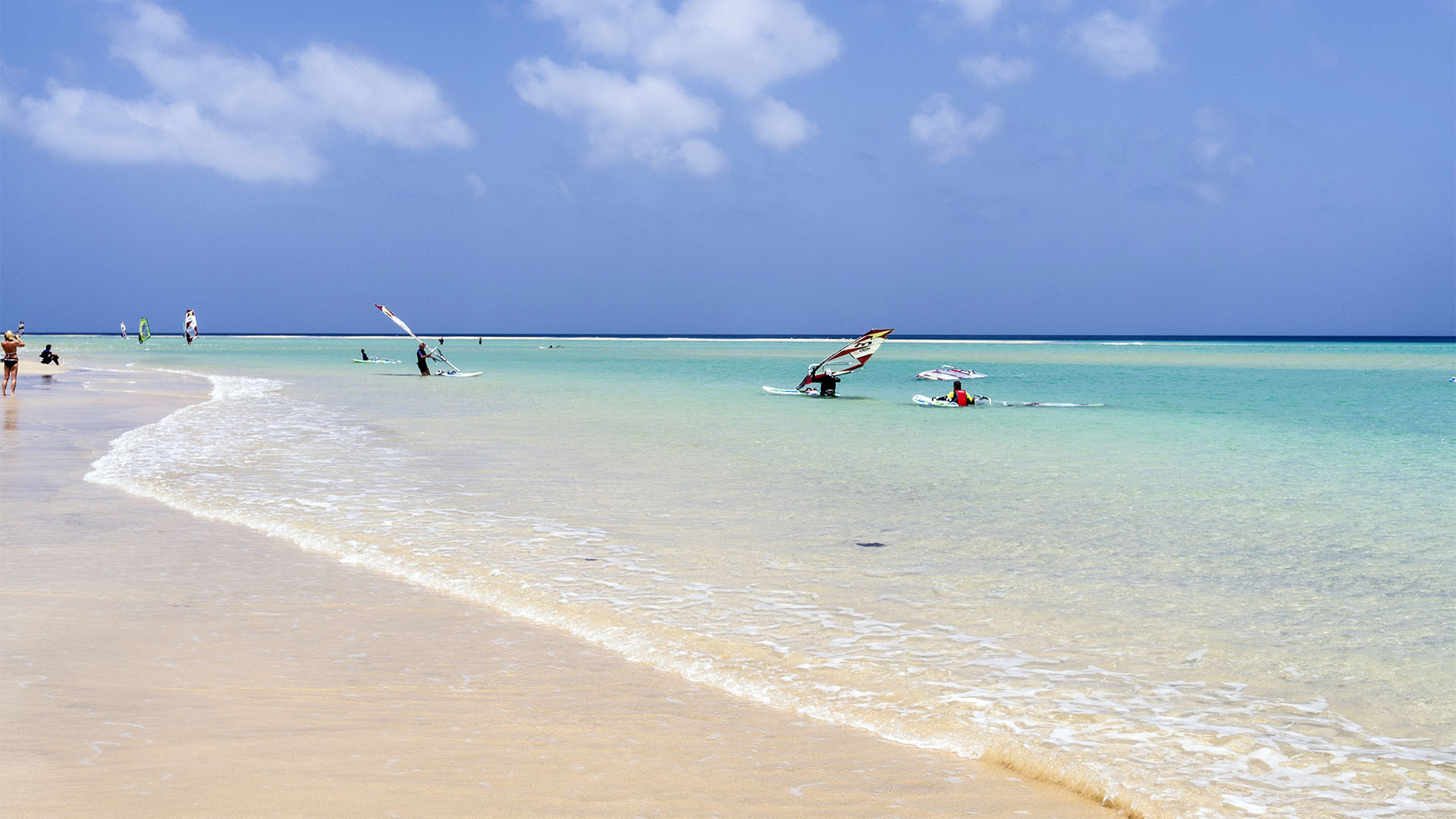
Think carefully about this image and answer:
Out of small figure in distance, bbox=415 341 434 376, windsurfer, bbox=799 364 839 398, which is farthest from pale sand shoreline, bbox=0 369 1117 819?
small figure in distance, bbox=415 341 434 376

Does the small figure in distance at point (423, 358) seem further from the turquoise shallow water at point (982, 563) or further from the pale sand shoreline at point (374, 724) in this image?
the pale sand shoreline at point (374, 724)

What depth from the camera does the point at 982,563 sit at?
950cm

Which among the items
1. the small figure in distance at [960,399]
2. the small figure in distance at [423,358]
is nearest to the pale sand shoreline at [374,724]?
the small figure in distance at [960,399]

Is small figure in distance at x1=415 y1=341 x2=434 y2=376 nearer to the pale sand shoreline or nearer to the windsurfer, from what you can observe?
the windsurfer

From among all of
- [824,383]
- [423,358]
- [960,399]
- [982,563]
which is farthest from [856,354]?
[982,563]

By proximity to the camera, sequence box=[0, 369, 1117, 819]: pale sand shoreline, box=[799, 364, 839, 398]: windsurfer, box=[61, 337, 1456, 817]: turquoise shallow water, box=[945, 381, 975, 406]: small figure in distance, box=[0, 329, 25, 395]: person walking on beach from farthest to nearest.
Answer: box=[799, 364, 839, 398]: windsurfer, box=[0, 329, 25, 395]: person walking on beach, box=[945, 381, 975, 406]: small figure in distance, box=[61, 337, 1456, 817]: turquoise shallow water, box=[0, 369, 1117, 819]: pale sand shoreline

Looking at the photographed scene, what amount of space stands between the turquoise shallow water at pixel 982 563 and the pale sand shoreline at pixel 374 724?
47cm

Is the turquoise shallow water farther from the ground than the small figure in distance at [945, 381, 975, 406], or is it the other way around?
the small figure in distance at [945, 381, 975, 406]

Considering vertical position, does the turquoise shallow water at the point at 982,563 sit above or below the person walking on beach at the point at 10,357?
below

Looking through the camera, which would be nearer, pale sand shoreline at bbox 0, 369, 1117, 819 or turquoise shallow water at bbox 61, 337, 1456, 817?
pale sand shoreline at bbox 0, 369, 1117, 819

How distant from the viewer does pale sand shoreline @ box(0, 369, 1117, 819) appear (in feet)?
14.5

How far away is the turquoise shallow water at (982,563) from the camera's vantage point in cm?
538

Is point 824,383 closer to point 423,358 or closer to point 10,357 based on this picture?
point 423,358

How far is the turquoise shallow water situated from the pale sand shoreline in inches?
18.3
